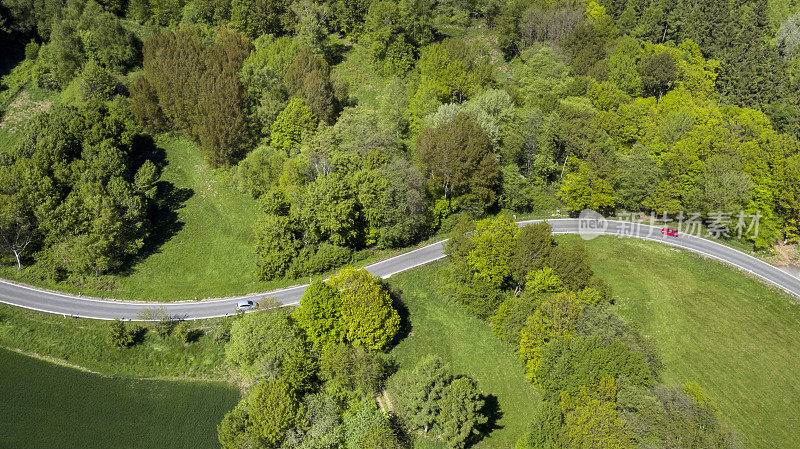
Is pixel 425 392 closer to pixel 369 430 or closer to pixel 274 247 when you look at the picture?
pixel 369 430

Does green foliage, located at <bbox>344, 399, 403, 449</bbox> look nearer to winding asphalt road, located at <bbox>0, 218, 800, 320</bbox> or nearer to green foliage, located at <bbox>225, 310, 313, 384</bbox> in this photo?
green foliage, located at <bbox>225, 310, 313, 384</bbox>

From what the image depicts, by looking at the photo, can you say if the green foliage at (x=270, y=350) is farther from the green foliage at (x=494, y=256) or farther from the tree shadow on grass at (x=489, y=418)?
the green foliage at (x=494, y=256)

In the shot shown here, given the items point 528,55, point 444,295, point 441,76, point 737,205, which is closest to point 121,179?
point 444,295

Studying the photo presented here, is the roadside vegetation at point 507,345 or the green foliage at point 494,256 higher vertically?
the green foliage at point 494,256

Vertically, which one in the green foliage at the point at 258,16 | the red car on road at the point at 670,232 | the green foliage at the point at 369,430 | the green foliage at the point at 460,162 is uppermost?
the green foliage at the point at 258,16

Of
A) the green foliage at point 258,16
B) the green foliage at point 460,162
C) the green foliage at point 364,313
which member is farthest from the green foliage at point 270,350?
the green foliage at point 258,16

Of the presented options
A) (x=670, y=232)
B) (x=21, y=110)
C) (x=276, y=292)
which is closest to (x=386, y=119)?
(x=276, y=292)
